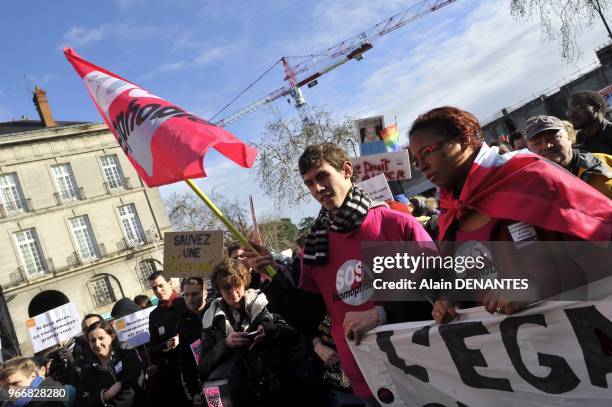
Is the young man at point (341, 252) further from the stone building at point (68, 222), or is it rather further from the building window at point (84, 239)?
the building window at point (84, 239)

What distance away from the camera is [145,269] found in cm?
3450

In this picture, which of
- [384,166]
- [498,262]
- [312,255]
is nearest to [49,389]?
[312,255]

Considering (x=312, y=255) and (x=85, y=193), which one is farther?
(x=85, y=193)

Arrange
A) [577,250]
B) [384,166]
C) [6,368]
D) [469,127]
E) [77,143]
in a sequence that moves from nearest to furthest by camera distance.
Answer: [577,250] < [469,127] < [6,368] < [384,166] < [77,143]

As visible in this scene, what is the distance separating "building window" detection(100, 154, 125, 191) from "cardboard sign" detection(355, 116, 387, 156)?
30632 mm

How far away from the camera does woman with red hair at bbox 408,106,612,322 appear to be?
5.38 ft

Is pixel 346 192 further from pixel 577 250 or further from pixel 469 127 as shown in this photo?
pixel 577 250

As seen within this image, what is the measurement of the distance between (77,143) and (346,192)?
35139 millimetres

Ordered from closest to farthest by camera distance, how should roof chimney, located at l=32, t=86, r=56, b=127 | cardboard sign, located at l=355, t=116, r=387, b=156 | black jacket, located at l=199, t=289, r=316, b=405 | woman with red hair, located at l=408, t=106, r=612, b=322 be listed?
woman with red hair, located at l=408, t=106, r=612, b=322, black jacket, located at l=199, t=289, r=316, b=405, cardboard sign, located at l=355, t=116, r=387, b=156, roof chimney, located at l=32, t=86, r=56, b=127

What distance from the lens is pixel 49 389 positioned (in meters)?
3.74

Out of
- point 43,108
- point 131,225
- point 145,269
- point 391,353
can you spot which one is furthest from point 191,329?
point 43,108

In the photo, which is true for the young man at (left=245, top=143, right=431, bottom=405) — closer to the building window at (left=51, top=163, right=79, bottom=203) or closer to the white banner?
the white banner

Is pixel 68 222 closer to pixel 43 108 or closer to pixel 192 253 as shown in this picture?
pixel 43 108

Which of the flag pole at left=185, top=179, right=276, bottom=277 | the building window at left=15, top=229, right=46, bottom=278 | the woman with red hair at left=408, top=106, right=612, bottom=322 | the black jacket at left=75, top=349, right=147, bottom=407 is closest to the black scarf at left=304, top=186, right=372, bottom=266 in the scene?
the flag pole at left=185, top=179, right=276, bottom=277
